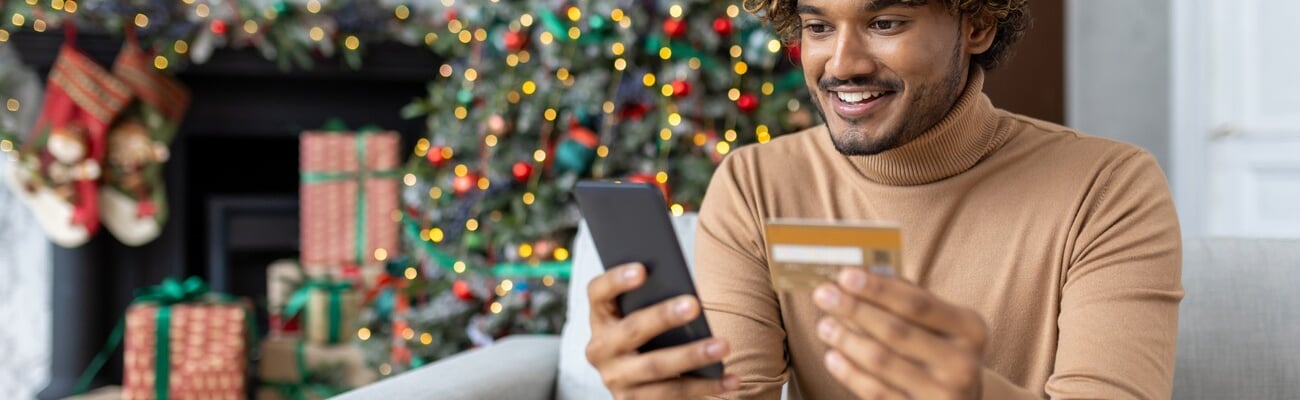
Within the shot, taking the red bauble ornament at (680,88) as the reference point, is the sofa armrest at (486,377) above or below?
below

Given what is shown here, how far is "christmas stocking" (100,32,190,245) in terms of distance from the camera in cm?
338

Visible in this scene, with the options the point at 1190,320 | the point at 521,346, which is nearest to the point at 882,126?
the point at 1190,320

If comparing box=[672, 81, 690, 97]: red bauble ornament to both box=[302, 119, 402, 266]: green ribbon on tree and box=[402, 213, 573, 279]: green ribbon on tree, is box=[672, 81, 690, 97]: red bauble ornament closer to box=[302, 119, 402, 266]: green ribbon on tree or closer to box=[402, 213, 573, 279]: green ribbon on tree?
box=[402, 213, 573, 279]: green ribbon on tree

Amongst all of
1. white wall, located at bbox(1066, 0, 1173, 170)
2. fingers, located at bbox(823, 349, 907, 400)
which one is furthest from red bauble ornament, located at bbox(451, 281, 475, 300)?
white wall, located at bbox(1066, 0, 1173, 170)

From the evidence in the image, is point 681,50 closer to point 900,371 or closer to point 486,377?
point 486,377

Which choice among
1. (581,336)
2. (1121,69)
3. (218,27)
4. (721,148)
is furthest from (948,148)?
(1121,69)

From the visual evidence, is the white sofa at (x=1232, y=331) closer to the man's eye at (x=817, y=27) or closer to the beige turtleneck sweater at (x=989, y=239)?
the beige turtleneck sweater at (x=989, y=239)

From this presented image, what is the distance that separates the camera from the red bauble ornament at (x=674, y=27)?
2482 mm

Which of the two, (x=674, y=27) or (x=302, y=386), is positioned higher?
(x=674, y=27)

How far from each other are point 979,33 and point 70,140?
276 centimetres

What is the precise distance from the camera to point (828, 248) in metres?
0.81

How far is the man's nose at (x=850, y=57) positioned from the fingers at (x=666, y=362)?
0.32 meters

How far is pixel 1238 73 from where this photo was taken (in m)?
3.56

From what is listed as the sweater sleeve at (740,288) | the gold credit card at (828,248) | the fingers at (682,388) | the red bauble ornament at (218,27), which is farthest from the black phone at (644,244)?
the red bauble ornament at (218,27)
